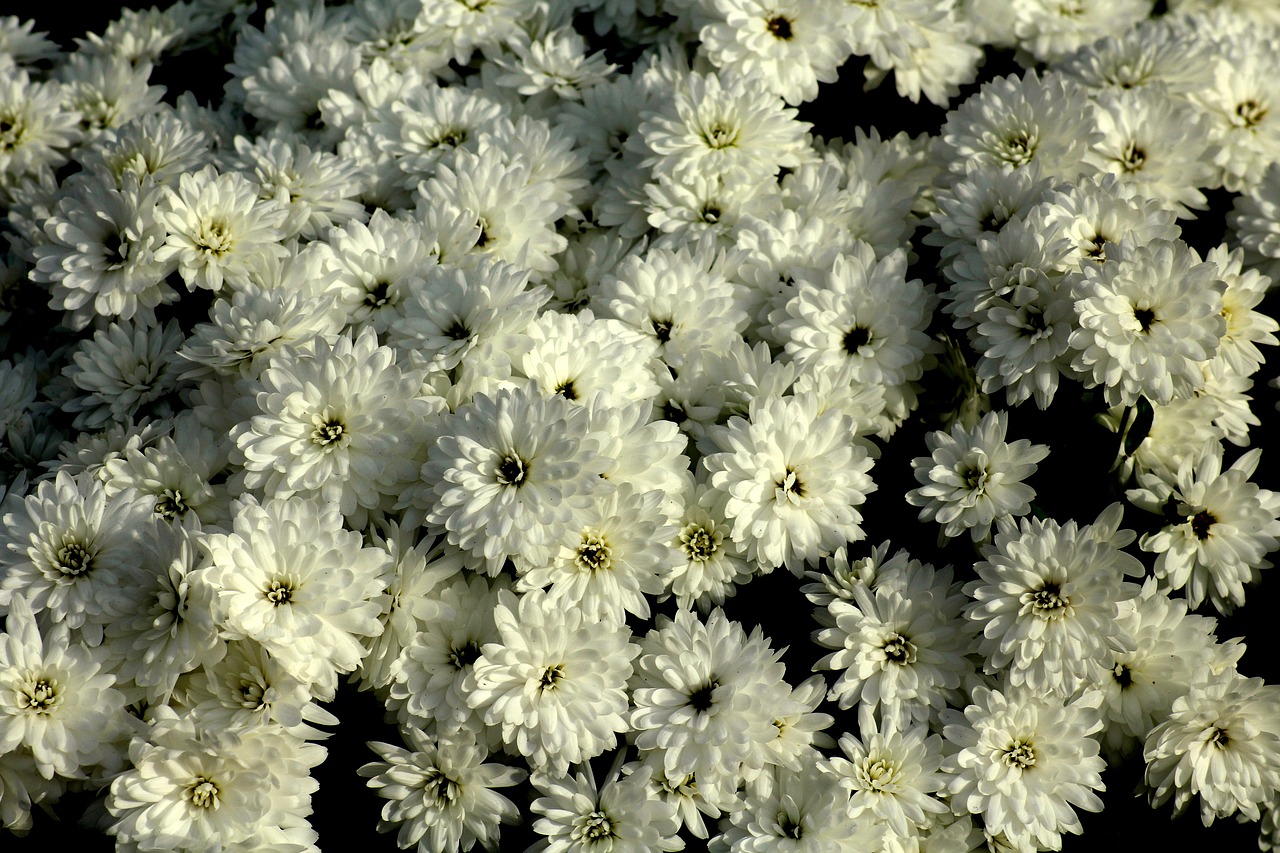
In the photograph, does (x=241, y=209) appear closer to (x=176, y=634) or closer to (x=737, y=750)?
(x=176, y=634)

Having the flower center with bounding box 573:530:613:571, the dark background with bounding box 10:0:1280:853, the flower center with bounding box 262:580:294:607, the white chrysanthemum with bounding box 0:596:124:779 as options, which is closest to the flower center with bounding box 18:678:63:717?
the white chrysanthemum with bounding box 0:596:124:779

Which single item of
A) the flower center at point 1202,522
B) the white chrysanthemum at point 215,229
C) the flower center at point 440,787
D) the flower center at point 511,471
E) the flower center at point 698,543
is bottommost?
the flower center at point 440,787

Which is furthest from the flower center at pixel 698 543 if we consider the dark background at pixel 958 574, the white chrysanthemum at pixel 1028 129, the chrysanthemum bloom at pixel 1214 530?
the white chrysanthemum at pixel 1028 129

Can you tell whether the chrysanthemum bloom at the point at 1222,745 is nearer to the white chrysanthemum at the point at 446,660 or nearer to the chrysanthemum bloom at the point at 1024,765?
Result: the chrysanthemum bloom at the point at 1024,765

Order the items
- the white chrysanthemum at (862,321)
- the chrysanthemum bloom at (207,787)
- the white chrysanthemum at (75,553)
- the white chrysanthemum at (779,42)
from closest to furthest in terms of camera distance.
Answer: the chrysanthemum bloom at (207,787), the white chrysanthemum at (75,553), the white chrysanthemum at (862,321), the white chrysanthemum at (779,42)

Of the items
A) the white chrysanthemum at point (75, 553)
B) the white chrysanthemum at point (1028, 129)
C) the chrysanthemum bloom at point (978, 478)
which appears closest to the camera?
the white chrysanthemum at point (75, 553)

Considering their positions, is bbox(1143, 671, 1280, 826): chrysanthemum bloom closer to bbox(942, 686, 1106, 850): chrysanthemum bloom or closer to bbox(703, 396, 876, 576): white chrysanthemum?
bbox(942, 686, 1106, 850): chrysanthemum bloom
